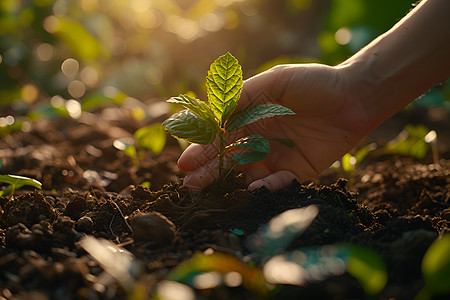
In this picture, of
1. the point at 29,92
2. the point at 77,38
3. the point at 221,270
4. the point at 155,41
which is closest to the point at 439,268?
the point at 221,270

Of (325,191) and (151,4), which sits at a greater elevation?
(151,4)

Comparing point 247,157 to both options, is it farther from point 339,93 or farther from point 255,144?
point 339,93

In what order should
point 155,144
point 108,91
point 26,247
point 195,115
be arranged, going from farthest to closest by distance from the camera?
point 108,91 < point 155,144 < point 195,115 < point 26,247

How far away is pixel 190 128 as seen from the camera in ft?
4.49

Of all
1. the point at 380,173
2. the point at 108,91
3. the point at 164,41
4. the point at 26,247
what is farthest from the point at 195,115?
the point at 164,41

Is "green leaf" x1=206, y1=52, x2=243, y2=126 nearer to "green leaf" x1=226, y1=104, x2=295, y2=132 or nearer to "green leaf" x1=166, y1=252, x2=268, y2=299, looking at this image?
"green leaf" x1=226, y1=104, x2=295, y2=132

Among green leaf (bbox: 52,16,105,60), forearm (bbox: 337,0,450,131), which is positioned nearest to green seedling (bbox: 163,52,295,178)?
forearm (bbox: 337,0,450,131)

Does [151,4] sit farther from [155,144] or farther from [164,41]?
[155,144]

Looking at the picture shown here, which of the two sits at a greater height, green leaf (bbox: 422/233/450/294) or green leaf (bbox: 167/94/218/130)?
green leaf (bbox: 167/94/218/130)

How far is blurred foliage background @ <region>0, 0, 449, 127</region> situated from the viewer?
12.3 feet

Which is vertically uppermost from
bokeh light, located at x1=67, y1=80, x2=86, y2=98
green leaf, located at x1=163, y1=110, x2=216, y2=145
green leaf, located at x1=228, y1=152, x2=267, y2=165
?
green leaf, located at x1=163, y1=110, x2=216, y2=145

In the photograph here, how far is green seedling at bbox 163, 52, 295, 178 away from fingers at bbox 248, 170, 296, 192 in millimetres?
143

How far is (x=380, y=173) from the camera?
7.60 ft

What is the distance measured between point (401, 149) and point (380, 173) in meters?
0.30
